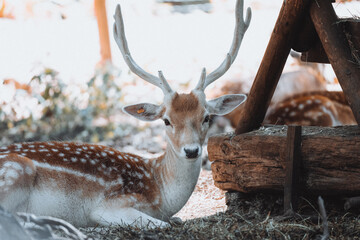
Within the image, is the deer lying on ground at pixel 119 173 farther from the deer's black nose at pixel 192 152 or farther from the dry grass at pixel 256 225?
the dry grass at pixel 256 225

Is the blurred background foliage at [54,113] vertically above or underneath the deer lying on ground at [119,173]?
underneath

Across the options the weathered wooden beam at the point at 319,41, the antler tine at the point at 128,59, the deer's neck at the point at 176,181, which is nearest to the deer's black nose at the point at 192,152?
the deer's neck at the point at 176,181

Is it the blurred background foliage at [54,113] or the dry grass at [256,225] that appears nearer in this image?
the dry grass at [256,225]

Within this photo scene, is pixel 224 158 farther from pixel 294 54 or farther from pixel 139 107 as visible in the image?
pixel 294 54

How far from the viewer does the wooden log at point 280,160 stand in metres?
3.80

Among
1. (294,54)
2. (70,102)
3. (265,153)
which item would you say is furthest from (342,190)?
(294,54)

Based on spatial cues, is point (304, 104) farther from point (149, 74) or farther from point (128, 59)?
point (128, 59)

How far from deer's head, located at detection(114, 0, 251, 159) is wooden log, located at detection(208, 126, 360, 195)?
33cm

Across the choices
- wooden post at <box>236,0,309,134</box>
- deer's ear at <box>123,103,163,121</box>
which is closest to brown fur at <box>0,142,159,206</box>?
deer's ear at <box>123,103,163,121</box>

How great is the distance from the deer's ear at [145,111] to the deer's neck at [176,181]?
313mm

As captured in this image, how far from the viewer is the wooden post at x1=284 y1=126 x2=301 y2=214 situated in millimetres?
3973

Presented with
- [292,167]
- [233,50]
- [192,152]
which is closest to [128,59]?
[233,50]

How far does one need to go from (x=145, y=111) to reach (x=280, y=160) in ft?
4.11

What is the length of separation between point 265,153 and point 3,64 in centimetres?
807
